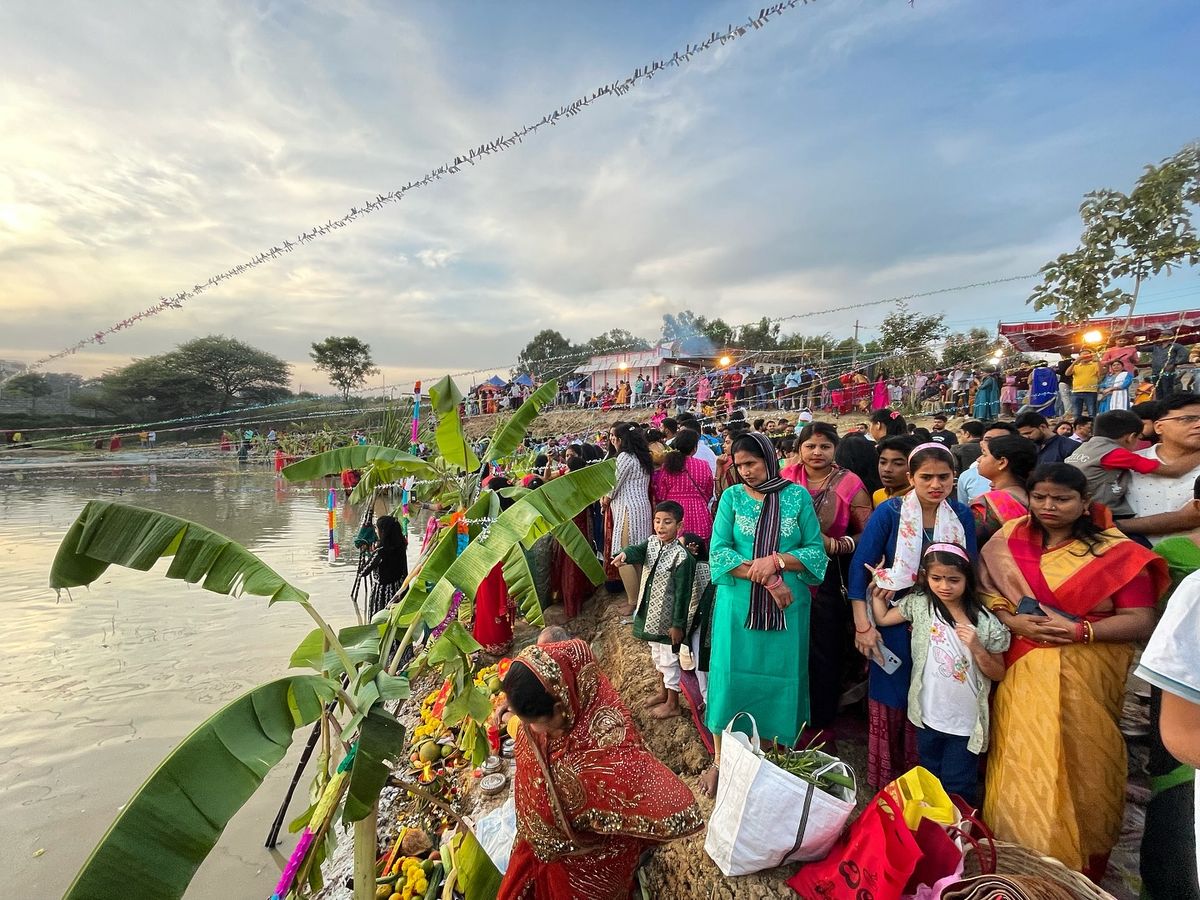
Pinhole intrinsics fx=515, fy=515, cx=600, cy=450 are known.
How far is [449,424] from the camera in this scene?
350 cm

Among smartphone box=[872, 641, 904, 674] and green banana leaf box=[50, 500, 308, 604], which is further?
smartphone box=[872, 641, 904, 674]

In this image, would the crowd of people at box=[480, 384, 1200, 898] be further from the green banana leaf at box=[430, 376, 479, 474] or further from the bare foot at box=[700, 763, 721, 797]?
the green banana leaf at box=[430, 376, 479, 474]

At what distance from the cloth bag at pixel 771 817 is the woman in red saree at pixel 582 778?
0.88 feet

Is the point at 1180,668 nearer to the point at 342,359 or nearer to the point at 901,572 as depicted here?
the point at 901,572

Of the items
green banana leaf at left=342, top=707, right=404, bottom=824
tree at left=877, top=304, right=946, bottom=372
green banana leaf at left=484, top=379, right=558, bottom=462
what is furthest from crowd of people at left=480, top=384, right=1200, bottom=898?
tree at left=877, top=304, right=946, bottom=372

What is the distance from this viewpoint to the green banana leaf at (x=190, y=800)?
157 cm

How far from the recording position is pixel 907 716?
2.54m

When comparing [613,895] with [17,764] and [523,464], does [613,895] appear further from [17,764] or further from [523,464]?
[523,464]

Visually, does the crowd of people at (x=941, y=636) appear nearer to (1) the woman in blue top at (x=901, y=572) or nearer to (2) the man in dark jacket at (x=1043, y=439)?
(1) the woman in blue top at (x=901, y=572)

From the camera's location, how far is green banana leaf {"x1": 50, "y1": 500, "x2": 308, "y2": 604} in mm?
1953

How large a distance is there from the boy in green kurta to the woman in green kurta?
0.56 metres

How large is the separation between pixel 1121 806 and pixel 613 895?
208 cm

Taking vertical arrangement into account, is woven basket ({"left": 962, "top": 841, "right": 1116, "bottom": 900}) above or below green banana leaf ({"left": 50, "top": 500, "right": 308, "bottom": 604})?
below

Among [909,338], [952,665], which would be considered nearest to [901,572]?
[952,665]
